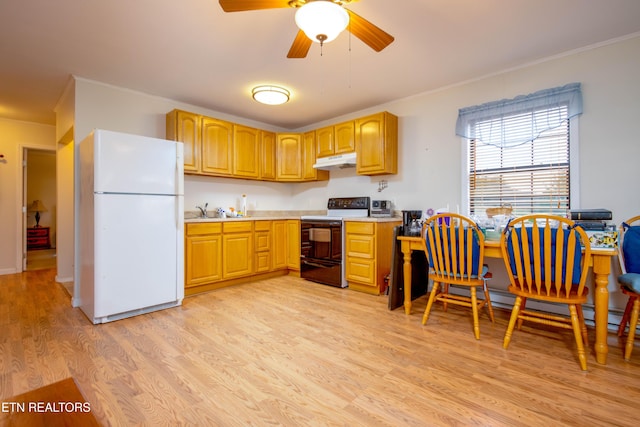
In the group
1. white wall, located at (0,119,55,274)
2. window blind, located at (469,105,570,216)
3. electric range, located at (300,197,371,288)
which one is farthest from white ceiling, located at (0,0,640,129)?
electric range, located at (300,197,371,288)

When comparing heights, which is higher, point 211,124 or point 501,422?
point 211,124

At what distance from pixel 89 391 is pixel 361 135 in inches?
139

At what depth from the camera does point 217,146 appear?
3.91m

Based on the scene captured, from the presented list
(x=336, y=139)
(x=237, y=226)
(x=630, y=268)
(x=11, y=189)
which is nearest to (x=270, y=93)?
(x=336, y=139)

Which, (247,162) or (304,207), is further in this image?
(304,207)

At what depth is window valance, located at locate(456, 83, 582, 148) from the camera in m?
2.70

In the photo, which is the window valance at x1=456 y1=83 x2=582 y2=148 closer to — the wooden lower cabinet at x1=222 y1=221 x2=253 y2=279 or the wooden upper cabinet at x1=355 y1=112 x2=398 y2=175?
the wooden upper cabinet at x1=355 y1=112 x2=398 y2=175

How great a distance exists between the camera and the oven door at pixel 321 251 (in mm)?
3812

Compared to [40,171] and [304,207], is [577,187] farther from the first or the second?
[40,171]

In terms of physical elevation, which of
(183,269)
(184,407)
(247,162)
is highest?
(247,162)

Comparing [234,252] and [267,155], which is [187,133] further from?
[234,252]

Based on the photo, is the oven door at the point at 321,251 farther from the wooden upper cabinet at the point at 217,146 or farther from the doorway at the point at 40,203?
the doorway at the point at 40,203

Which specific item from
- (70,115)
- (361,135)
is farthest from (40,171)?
(361,135)

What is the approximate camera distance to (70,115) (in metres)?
3.31
